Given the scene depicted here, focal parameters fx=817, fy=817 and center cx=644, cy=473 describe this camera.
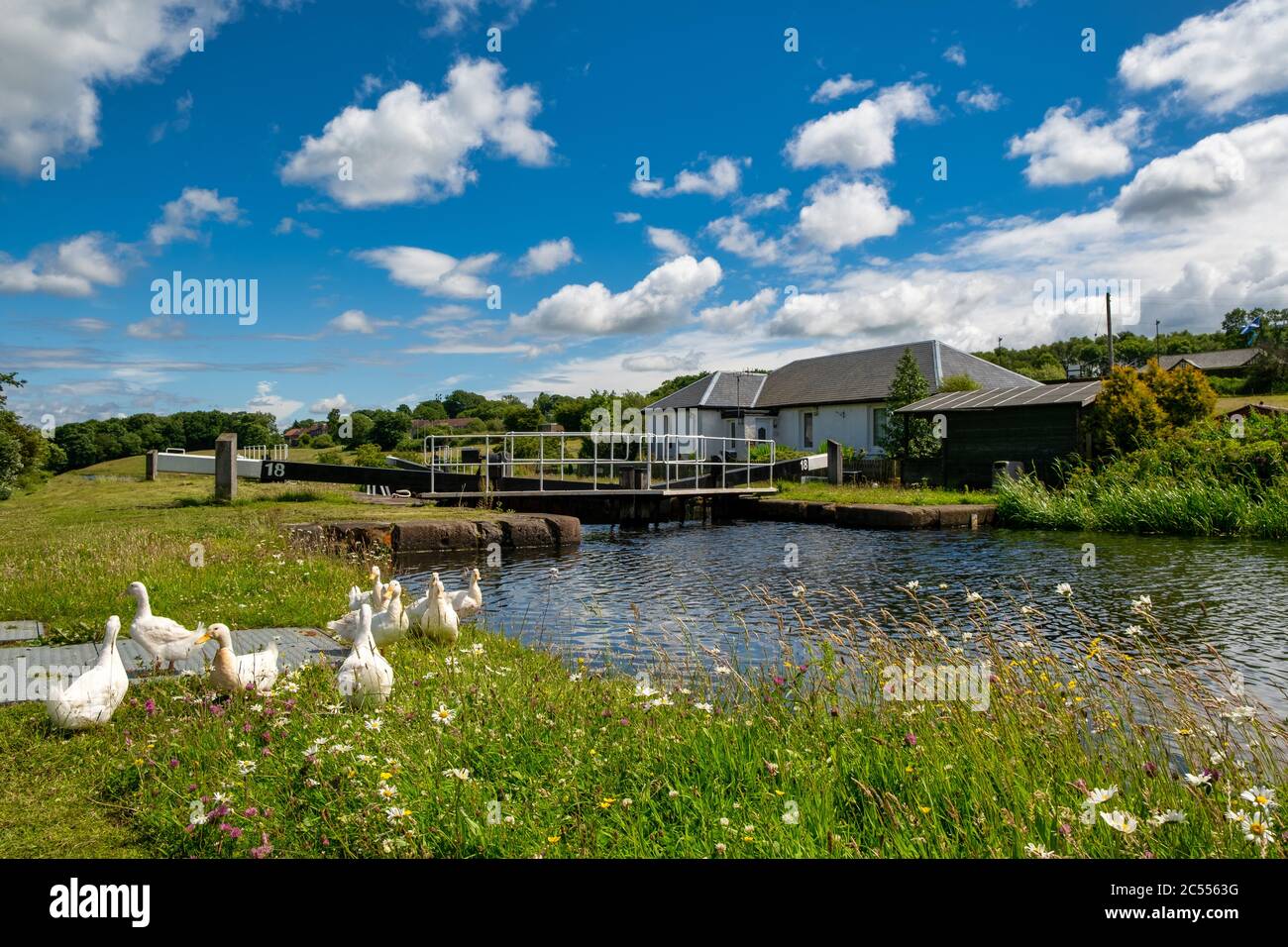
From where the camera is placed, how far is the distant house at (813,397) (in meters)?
41.2

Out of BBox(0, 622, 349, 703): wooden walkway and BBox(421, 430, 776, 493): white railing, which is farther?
BBox(421, 430, 776, 493): white railing

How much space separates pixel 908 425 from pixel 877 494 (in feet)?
19.3

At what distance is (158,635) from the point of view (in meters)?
5.61

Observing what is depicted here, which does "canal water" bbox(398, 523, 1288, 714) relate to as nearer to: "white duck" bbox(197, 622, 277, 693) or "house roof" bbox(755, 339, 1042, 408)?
"white duck" bbox(197, 622, 277, 693)

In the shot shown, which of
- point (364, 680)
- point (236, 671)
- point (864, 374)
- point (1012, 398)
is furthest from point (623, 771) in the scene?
point (864, 374)

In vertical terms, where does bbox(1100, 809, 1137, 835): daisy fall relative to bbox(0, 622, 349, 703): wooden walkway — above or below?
above

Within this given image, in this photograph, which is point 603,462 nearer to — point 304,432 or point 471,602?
point 471,602

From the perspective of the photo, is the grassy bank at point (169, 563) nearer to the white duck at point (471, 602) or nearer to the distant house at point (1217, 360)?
the white duck at point (471, 602)

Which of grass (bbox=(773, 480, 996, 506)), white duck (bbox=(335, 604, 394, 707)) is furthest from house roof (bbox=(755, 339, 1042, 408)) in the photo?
white duck (bbox=(335, 604, 394, 707))

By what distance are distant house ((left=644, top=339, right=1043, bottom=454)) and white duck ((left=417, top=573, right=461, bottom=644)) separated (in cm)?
3523

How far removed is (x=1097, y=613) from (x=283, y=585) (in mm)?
9721

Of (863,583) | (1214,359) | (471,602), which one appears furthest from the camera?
(1214,359)

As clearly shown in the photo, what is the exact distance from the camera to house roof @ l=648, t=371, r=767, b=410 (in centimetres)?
4906

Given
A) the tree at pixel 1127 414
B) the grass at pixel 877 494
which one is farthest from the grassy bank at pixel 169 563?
the tree at pixel 1127 414
